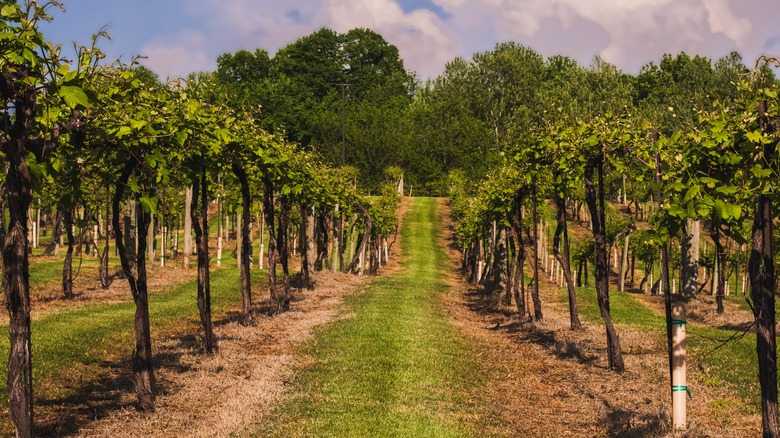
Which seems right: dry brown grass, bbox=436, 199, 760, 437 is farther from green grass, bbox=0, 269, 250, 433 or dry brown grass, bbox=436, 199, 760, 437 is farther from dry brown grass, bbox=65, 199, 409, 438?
green grass, bbox=0, 269, 250, 433

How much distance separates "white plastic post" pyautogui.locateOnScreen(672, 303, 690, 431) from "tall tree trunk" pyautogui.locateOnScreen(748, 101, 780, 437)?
1.30 metres

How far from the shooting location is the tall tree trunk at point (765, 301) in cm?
885

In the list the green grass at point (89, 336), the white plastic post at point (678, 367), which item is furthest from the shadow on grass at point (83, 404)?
the white plastic post at point (678, 367)

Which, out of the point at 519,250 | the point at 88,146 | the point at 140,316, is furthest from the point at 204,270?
the point at 519,250

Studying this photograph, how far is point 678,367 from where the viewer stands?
1033cm

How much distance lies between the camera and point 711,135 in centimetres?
923

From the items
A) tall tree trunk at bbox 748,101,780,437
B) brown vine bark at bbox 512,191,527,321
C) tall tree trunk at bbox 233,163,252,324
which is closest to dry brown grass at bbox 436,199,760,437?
brown vine bark at bbox 512,191,527,321

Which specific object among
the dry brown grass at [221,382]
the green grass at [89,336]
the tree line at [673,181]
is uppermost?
the tree line at [673,181]

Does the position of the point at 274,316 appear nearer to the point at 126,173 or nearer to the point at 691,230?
the point at 126,173

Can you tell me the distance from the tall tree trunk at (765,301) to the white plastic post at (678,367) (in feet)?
4.25

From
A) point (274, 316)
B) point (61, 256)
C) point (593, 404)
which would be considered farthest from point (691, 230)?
point (61, 256)

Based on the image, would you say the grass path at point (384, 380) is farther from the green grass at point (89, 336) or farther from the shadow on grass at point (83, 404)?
the green grass at point (89, 336)

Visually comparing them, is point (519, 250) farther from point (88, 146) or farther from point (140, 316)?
point (88, 146)

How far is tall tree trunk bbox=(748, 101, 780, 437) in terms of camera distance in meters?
8.85
